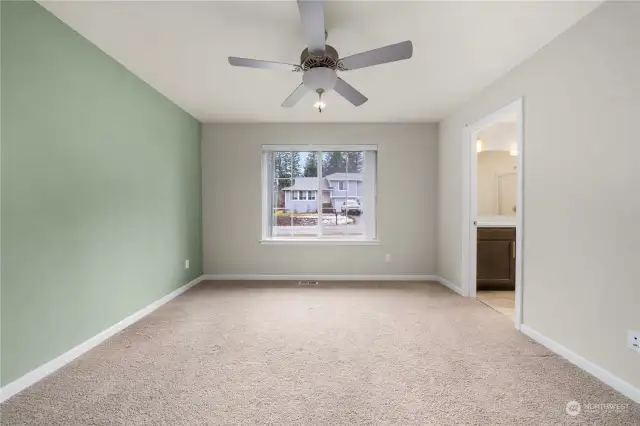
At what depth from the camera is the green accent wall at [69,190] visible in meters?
1.79

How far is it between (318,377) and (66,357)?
5.64 feet

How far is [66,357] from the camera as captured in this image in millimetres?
2121

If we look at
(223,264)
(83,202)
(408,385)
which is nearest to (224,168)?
(223,264)

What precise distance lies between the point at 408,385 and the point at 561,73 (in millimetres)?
2356

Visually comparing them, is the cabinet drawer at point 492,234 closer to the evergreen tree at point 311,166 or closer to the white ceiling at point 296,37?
the white ceiling at point 296,37

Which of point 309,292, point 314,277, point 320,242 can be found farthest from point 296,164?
point 309,292

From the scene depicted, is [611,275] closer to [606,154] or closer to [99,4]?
[606,154]

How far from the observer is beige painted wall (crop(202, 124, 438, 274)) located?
4559mm

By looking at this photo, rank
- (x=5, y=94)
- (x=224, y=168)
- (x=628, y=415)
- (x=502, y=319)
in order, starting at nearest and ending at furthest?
1. (x=628, y=415)
2. (x=5, y=94)
3. (x=502, y=319)
4. (x=224, y=168)

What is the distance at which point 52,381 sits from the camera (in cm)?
189

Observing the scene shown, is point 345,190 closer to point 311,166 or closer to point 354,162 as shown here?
point 354,162

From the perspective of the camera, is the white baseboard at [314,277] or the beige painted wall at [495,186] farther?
the beige painted wall at [495,186]

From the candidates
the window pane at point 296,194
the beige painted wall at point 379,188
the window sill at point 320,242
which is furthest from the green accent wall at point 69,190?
the window pane at point 296,194

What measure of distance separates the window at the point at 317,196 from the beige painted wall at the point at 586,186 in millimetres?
2365
